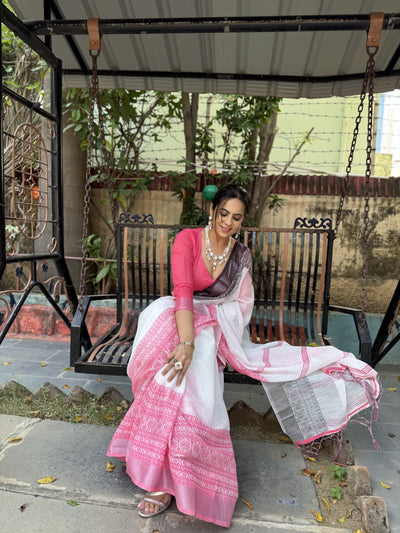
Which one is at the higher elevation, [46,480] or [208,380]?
[208,380]

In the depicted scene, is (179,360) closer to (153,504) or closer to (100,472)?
(153,504)

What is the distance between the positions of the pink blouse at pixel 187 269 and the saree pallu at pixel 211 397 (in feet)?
0.29

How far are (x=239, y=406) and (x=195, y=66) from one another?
9.38 ft

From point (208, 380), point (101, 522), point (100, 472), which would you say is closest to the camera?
point (101, 522)

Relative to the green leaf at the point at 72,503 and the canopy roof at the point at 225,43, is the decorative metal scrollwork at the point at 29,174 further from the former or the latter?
the green leaf at the point at 72,503

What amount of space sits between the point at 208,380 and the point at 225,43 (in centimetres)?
272

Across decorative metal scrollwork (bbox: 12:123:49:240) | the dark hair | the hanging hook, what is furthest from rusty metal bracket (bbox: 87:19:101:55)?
the hanging hook

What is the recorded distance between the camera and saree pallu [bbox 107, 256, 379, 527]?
187 cm

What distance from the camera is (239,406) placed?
9.48 ft

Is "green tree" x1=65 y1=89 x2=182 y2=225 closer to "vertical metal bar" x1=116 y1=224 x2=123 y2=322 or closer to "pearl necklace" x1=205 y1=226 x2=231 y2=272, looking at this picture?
"vertical metal bar" x1=116 y1=224 x2=123 y2=322

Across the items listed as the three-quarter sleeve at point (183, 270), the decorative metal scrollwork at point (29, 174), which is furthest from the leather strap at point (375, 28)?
the decorative metal scrollwork at point (29, 174)

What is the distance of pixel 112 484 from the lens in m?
2.12

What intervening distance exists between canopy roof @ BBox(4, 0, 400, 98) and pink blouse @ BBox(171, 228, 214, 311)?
1.43 meters

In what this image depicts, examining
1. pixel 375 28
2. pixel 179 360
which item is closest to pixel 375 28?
pixel 375 28
